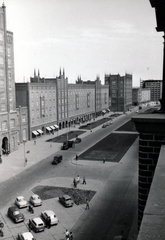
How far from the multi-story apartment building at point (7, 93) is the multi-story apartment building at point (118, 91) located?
87310 millimetres

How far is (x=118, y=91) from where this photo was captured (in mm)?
135750

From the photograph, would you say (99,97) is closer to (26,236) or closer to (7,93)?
(7,93)

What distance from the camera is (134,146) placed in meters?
55.2

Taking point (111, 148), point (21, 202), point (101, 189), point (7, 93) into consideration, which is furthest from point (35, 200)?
point (7, 93)

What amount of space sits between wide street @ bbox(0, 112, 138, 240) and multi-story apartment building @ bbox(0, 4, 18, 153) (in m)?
9.79

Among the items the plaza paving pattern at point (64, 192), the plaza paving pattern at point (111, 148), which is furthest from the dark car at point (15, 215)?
the plaza paving pattern at point (111, 148)

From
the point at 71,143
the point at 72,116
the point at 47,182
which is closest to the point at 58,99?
the point at 72,116

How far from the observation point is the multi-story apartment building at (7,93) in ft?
161

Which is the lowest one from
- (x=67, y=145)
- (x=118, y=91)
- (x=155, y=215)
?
(x=67, y=145)

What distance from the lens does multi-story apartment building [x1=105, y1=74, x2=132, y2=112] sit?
5300 inches

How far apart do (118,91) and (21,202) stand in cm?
11409

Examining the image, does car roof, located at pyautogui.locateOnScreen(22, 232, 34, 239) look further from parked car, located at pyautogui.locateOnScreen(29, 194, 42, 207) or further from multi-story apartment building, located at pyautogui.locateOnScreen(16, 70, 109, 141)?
multi-story apartment building, located at pyautogui.locateOnScreen(16, 70, 109, 141)

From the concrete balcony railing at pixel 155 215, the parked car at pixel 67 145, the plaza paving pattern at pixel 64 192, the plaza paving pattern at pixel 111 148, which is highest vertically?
the concrete balcony railing at pixel 155 215

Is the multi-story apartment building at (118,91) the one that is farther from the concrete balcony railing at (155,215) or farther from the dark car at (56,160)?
the concrete balcony railing at (155,215)
